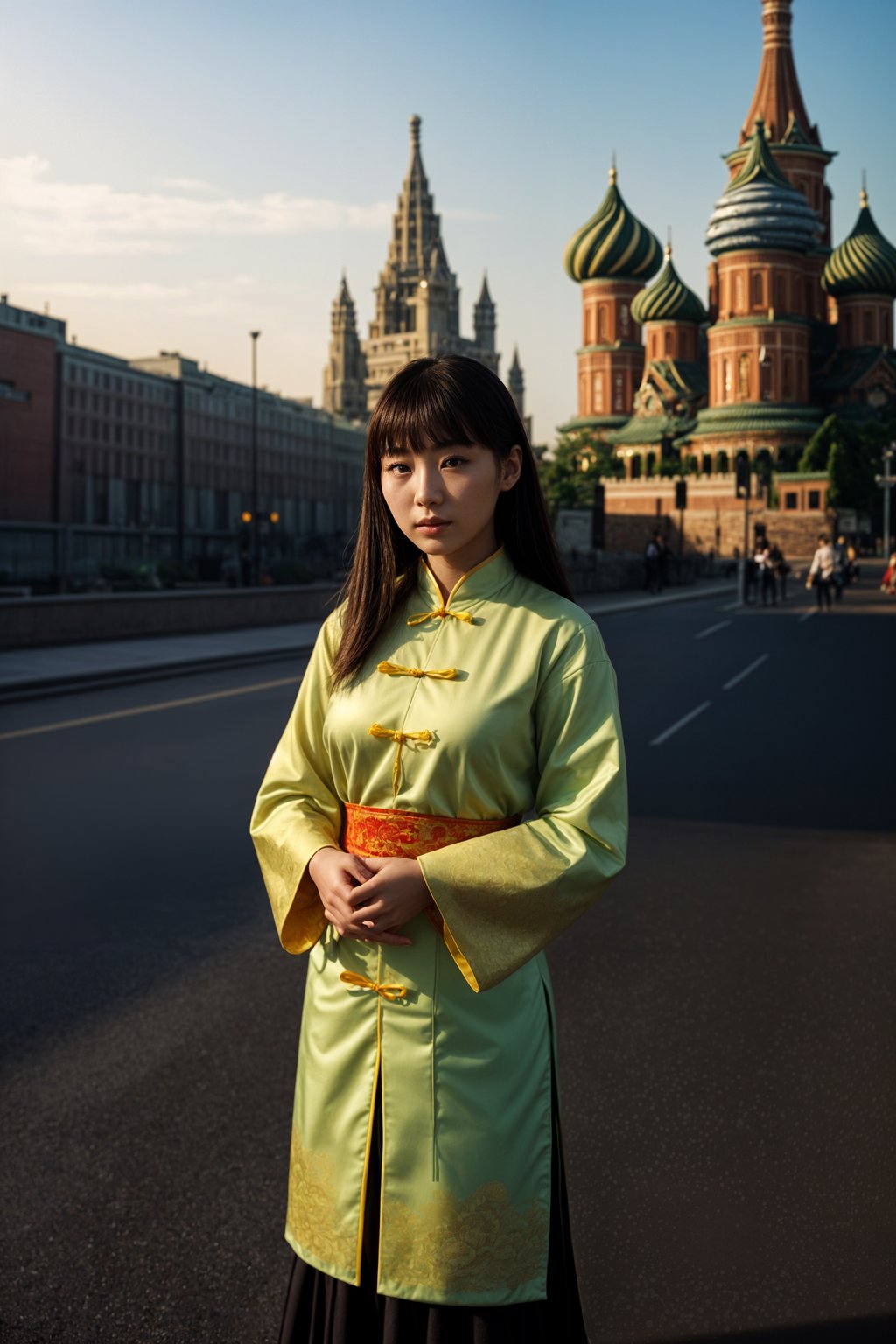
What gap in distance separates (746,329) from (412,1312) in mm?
100076

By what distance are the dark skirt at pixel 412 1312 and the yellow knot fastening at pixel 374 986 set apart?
0.64 ft

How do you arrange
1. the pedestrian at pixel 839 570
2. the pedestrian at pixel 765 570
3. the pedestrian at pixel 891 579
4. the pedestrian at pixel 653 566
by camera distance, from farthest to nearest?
the pedestrian at pixel 653 566, the pedestrian at pixel 891 579, the pedestrian at pixel 765 570, the pedestrian at pixel 839 570

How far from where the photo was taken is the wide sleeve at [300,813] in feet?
7.40

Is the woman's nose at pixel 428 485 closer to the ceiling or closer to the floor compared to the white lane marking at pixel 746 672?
closer to the ceiling

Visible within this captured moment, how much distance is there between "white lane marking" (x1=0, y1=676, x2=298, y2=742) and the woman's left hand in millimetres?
10169

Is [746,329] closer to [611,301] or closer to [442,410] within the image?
[611,301]

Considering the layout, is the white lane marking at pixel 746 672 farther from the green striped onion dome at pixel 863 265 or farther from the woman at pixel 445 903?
the green striped onion dome at pixel 863 265

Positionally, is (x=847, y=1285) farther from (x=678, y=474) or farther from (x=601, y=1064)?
(x=678, y=474)

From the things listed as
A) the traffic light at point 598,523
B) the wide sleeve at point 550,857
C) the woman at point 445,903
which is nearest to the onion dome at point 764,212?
the traffic light at point 598,523

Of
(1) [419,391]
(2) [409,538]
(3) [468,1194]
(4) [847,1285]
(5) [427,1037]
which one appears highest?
(1) [419,391]

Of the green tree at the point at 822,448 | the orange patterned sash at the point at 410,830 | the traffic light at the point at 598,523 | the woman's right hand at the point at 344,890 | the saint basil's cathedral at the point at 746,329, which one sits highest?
the saint basil's cathedral at the point at 746,329

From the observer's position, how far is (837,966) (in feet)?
17.8

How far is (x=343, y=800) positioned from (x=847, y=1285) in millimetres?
1814

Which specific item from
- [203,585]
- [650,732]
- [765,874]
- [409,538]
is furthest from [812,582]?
[409,538]
